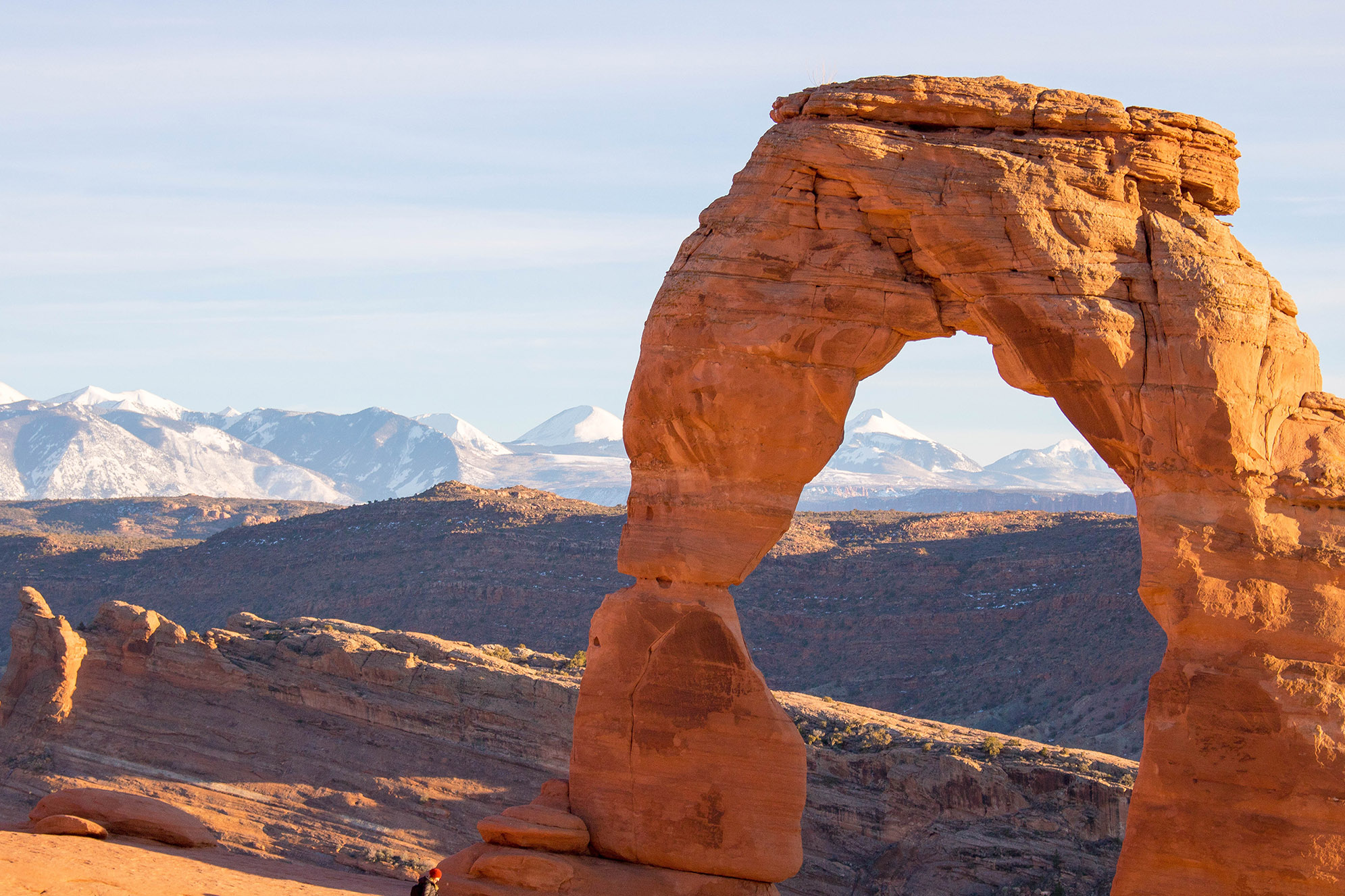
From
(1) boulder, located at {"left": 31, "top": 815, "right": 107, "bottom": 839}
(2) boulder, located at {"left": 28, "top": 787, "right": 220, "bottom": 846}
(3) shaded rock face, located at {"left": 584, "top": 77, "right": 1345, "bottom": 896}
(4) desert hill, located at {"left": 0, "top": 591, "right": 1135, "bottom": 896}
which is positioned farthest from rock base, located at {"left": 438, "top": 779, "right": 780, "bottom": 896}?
(4) desert hill, located at {"left": 0, "top": 591, "right": 1135, "bottom": 896}

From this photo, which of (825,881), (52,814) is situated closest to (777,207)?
(52,814)

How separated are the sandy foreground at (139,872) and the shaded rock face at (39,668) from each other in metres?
13.8

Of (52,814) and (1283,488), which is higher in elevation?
(1283,488)

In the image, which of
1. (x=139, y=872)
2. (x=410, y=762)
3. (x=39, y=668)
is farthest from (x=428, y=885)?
(x=39, y=668)

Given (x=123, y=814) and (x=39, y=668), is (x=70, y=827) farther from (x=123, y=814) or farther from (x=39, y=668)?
(x=39, y=668)

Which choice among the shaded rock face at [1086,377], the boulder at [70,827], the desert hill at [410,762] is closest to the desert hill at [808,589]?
the desert hill at [410,762]

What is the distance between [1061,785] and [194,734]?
17.0m

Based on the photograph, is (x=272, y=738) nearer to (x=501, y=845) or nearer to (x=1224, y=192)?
(x=501, y=845)

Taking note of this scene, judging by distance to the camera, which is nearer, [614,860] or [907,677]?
[614,860]

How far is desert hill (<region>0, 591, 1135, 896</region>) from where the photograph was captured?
86.4 feet

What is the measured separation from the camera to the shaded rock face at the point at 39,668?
98.6ft

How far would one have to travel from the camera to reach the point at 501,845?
53.0 ft

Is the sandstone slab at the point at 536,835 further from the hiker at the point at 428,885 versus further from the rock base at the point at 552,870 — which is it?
the hiker at the point at 428,885

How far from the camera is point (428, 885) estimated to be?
14820 mm
